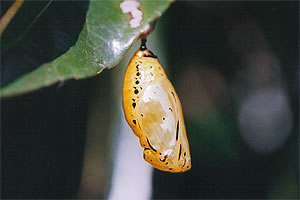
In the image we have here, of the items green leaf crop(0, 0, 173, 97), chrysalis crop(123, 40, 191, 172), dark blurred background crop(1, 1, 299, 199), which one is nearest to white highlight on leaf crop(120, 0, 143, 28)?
green leaf crop(0, 0, 173, 97)

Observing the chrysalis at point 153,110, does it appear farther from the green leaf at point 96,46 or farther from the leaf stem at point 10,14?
the leaf stem at point 10,14

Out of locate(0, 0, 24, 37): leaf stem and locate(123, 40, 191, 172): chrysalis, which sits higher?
locate(0, 0, 24, 37): leaf stem

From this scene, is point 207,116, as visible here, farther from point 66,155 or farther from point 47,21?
point 47,21

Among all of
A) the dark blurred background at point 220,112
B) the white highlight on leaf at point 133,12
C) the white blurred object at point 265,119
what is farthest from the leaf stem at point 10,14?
the white blurred object at point 265,119

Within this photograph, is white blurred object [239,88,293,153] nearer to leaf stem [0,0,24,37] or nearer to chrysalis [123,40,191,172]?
chrysalis [123,40,191,172]

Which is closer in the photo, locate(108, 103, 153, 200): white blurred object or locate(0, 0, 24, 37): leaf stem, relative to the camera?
locate(0, 0, 24, 37): leaf stem

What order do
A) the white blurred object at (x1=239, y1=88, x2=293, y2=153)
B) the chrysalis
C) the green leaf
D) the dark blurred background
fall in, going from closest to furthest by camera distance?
the green leaf
the chrysalis
the dark blurred background
the white blurred object at (x1=239, y1=88, x2=293, y2=153)

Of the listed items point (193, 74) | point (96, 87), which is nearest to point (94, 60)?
point (96, 87)

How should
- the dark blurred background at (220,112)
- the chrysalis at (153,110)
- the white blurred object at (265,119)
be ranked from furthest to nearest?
the white blurred object at (265,119)
the dark blurred background at (220,112)
the chrysalis at (153,110)
